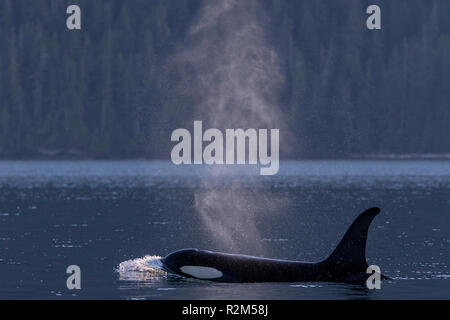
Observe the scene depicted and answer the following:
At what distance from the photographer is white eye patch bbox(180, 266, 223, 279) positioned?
117ft

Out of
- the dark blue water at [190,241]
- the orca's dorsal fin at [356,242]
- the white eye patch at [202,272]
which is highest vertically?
the orca's dorsal fin at [356,242]

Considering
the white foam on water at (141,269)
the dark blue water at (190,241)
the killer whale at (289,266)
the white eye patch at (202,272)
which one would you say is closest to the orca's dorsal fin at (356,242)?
the killer whale at (289,266)

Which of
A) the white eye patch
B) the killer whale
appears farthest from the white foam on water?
the killer whale

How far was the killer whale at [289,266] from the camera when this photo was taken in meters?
34.6

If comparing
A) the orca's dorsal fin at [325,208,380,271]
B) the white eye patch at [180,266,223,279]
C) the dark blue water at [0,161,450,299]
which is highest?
the orca's dorsal fin at [325,208,380,271]

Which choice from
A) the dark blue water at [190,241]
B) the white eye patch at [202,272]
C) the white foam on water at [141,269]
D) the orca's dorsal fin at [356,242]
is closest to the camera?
the orca's dorsal fin at [356,242]

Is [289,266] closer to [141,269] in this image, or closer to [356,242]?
[356,242]

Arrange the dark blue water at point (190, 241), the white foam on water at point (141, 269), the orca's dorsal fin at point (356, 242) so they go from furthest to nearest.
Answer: the white foam on water at point (141, 269) < the dark blue water at point (190, 241) < the orca's dorsal fin at point (356, 242)

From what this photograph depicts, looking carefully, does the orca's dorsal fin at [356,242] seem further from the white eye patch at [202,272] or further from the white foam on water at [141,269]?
the white foam on water at [141,269]

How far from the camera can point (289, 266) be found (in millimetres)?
35438

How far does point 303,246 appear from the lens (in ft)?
170

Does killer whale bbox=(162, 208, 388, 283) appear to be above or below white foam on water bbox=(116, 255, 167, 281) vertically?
above

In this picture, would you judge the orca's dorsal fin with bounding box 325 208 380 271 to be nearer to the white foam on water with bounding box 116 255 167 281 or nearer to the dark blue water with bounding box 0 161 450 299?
the dark blue water with bounding box 0 161 450 299
